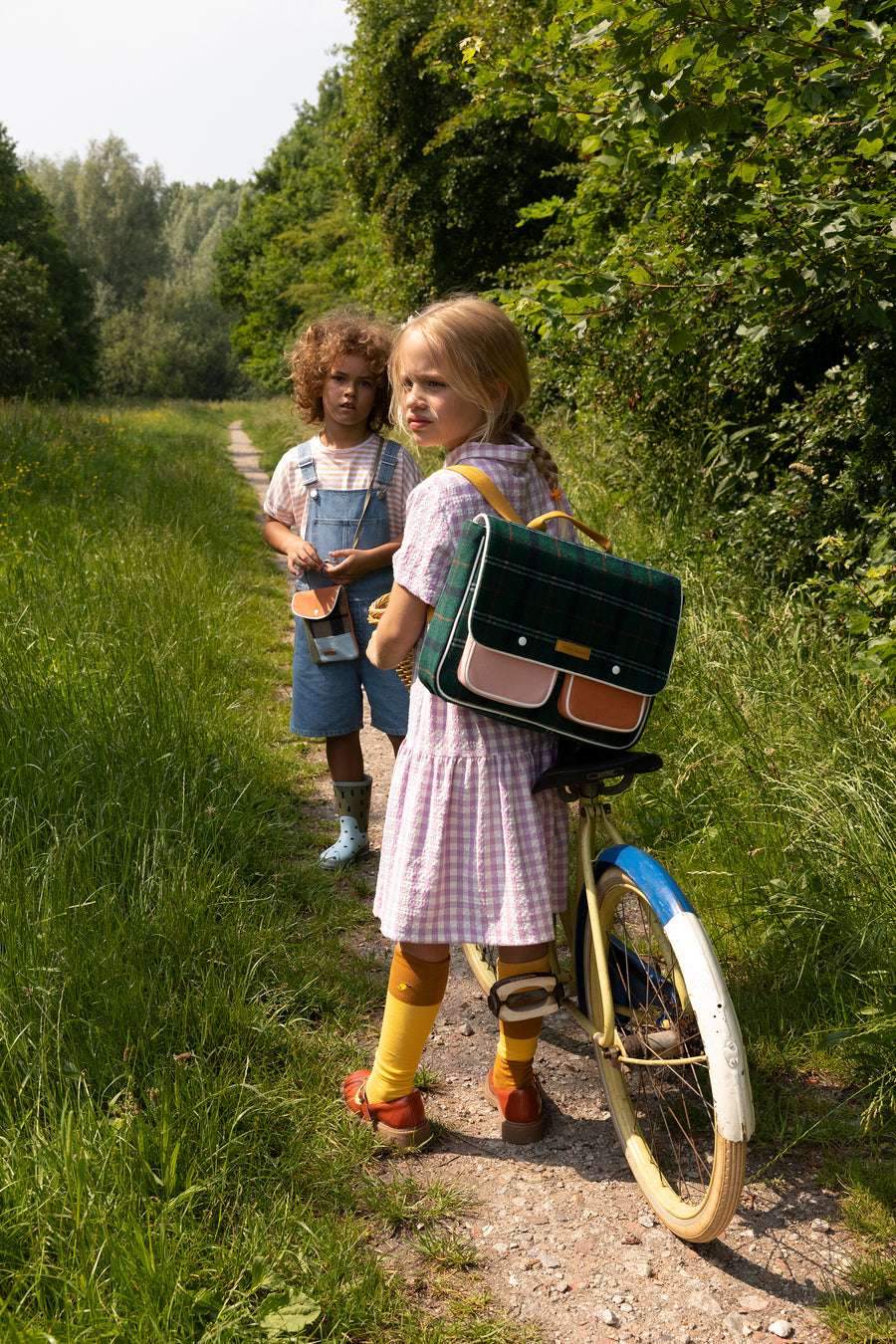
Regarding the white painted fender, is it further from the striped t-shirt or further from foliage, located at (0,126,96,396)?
foliage, located at (0,126,96,396)

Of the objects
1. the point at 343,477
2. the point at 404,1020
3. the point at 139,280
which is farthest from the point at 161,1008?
the point at 139,280

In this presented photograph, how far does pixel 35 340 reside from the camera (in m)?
31.2

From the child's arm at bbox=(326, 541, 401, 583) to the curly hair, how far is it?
0.53 metres

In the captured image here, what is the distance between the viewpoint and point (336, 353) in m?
3.26

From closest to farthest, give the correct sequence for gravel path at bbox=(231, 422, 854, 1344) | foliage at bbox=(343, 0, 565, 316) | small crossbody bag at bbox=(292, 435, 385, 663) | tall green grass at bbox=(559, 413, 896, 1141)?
gravel path at bbox=(231, 422, 854, 1344)
tall green grass at bbox=(559, 413, 896, 1141)
small crossbody bag at bbox=(292, 435, 385, 663)
foliage at bbox=(343, 0, 565, 316)

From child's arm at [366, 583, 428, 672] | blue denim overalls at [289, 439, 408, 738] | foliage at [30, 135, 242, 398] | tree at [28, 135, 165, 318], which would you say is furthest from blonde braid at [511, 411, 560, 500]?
tree at [28, 135, 165, 318]

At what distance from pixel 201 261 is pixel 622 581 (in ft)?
208

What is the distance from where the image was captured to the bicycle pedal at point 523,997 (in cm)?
212

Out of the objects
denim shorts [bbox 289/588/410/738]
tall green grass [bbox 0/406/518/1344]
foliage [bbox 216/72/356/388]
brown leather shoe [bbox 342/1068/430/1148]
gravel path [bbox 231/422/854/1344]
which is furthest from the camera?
foliage [bbox 216/72/356/388]

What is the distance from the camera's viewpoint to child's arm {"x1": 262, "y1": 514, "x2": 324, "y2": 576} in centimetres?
331

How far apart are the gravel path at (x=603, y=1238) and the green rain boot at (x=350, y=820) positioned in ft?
3.79

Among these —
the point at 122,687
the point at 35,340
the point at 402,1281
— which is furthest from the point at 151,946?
the point at 35,340

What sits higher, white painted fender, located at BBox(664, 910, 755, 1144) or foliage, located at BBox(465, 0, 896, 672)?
foliage, located at BBox(465, 0, 896, 672)

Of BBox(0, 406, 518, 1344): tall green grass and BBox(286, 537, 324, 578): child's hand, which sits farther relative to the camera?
BBox(286, 537, 324, 578): child's hand
